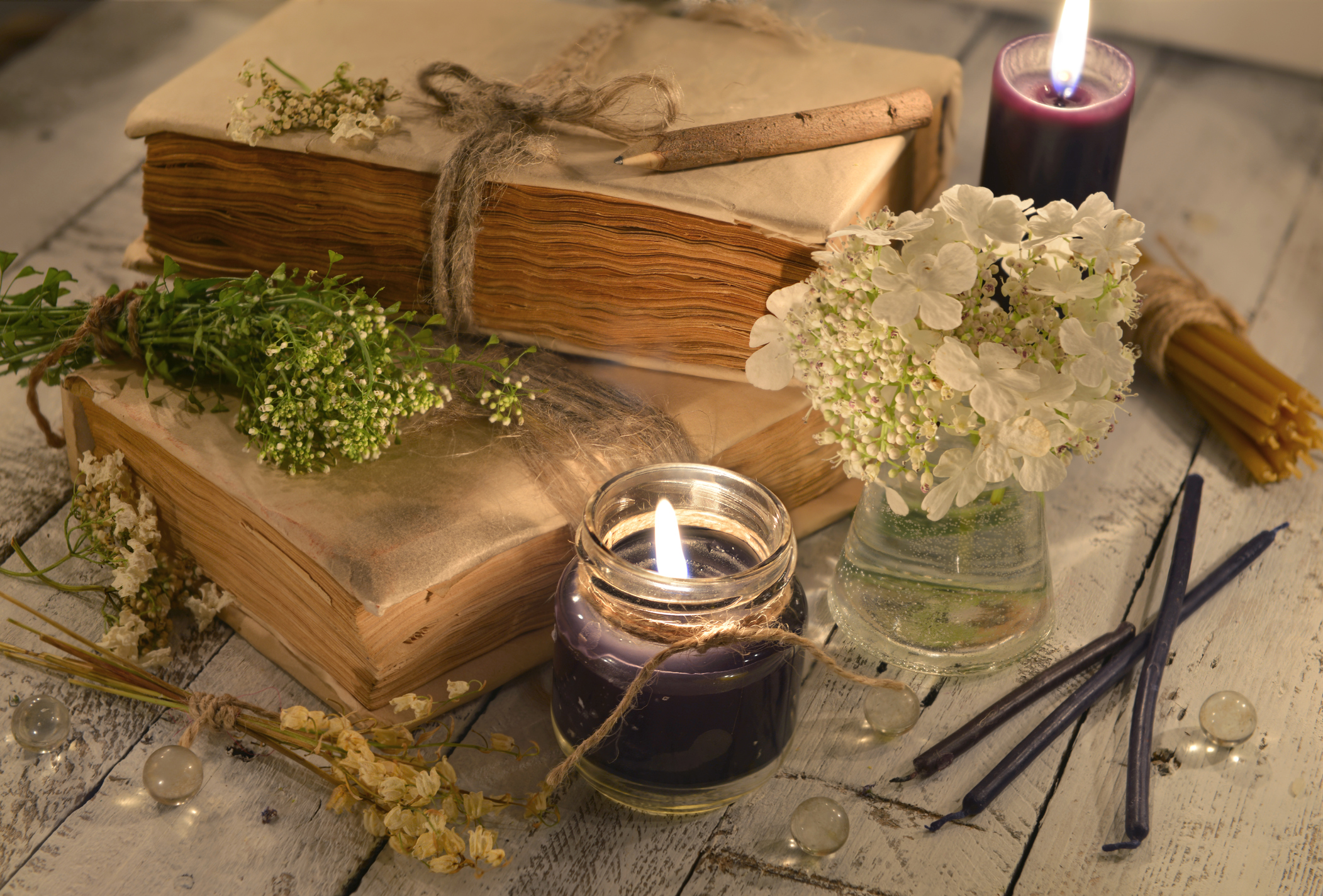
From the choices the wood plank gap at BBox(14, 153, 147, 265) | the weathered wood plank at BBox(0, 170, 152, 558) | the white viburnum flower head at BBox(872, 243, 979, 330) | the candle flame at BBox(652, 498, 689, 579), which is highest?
the white viburnum flower head at BBox(872, 243, 979, 330)

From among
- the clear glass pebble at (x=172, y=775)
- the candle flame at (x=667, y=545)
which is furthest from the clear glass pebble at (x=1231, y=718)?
the clear glass pebble at (x=172, y=775)

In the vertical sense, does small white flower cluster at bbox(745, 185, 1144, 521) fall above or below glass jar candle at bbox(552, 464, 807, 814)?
above

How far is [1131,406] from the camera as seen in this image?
5.02 ft

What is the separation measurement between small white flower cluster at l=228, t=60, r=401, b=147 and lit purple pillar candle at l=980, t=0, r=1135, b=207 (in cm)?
69

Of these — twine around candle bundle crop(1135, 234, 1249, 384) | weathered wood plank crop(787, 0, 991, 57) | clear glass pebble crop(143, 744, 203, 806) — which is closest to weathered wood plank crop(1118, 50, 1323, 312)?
twine around candle bundle crop(1135, 234, 1249, 384)

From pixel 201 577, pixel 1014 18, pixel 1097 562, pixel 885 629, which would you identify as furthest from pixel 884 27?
pixel 201 577

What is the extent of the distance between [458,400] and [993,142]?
0.70 m

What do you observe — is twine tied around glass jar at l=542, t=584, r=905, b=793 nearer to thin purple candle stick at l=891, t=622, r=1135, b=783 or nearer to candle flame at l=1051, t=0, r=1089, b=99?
thin purple candle stick at l=891, t=622, r=1135, b=783

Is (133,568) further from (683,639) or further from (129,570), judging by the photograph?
(683,639)

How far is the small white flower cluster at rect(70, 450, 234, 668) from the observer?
3.89 ft

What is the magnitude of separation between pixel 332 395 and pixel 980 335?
582mm

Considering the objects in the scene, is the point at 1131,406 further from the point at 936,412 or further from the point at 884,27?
the point at 884,27

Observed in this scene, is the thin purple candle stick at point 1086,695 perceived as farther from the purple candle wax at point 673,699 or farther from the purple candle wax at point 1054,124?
the purple candle wax at point 1054,124

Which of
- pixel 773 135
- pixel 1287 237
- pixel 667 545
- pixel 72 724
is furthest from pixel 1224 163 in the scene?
pixel 72 724
